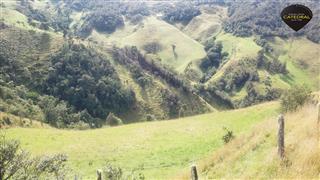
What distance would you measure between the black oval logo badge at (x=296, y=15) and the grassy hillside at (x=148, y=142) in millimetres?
25168

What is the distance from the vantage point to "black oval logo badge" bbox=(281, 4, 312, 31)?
1263cm

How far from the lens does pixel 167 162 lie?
43531mm

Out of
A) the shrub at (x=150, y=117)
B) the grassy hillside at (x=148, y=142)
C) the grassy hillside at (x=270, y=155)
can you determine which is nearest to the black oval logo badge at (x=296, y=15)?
the grassy hillside at (x=270, y=155)

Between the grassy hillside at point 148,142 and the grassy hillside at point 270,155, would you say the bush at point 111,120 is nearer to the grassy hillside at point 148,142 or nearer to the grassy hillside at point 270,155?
the grassy hillside at point 148,142

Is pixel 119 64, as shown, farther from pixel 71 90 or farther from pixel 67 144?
pixel 67 144

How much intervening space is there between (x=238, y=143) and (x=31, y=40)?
15608 centimetres

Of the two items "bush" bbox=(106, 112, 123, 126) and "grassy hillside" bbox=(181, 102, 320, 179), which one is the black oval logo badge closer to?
"grassy hillside" bbox=(181, 102, 320, 179)

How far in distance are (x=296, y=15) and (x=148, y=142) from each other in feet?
138

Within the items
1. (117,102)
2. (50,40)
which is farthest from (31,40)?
(117,102)

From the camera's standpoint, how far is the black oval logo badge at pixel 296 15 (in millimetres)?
12633

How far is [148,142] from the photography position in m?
53.7

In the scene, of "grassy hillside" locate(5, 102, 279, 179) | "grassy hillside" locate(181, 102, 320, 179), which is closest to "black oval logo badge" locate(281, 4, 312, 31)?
"grassy hillside" locate(181, 102, 320, 179)

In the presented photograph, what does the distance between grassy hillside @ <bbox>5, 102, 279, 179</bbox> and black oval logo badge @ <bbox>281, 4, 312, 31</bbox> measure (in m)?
25.2

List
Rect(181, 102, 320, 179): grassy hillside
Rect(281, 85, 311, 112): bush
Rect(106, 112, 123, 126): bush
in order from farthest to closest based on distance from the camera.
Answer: Rect(106, 112, 123, 126): bush
Rect(281, 85, 311, 112): bush
Rect(181, 102, 320, 179): grassy hillside
